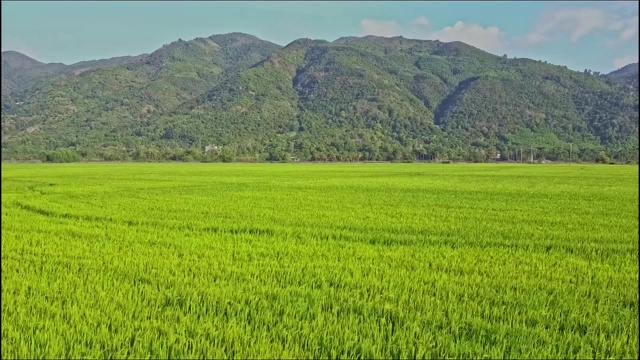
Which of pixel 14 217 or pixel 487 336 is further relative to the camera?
pixel 14 217

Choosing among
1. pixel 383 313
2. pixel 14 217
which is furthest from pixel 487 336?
pixel 14 217

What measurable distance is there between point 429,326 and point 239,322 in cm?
204

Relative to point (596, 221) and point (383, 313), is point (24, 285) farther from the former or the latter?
point (596, 221)

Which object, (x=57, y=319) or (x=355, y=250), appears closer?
(x=57, y=319)

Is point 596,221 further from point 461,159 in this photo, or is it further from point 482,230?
point 461,159

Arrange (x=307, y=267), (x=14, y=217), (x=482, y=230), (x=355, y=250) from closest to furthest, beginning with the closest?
(x=307, y=267) < (x=355, y=250) < (x=482, y=230) < (x=14, y=217)

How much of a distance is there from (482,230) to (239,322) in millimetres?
9623

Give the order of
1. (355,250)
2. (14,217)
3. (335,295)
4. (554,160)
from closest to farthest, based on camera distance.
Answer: (335,295), (355,250), (14,217), (554,160)

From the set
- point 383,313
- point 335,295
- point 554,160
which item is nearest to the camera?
point 383,313

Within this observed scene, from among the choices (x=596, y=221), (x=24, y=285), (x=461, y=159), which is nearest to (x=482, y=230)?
(x=596, y=221)

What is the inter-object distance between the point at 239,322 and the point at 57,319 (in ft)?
6.25

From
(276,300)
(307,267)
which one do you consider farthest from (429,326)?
(307,267)

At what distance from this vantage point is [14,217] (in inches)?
612

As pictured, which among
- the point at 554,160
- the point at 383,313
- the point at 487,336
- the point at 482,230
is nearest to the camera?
the point at 487,336
